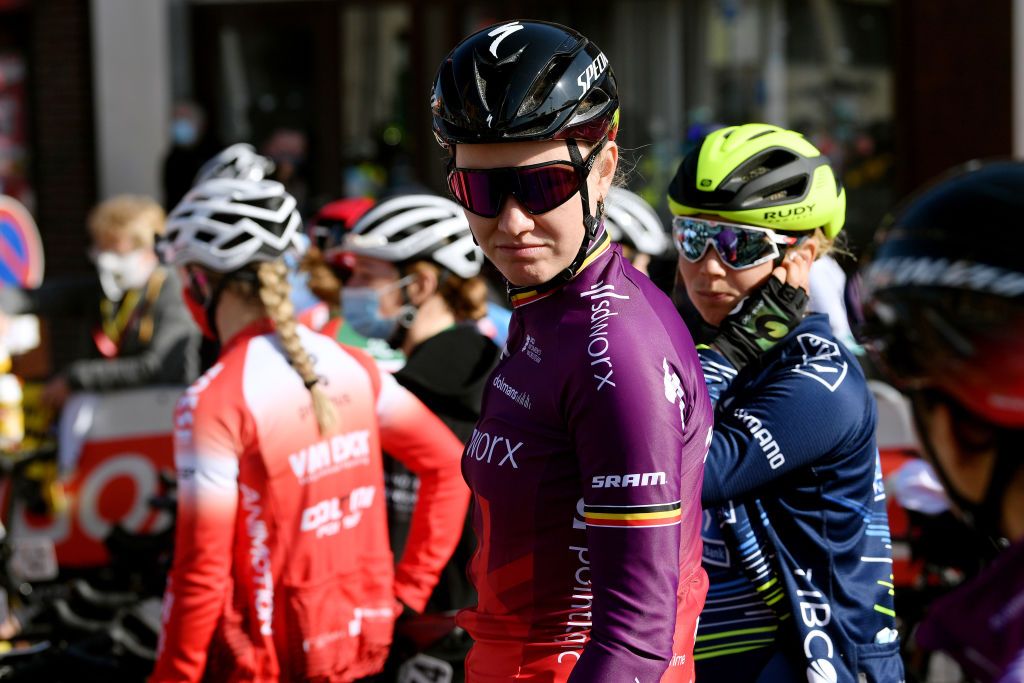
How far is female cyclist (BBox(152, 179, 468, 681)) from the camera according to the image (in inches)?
129

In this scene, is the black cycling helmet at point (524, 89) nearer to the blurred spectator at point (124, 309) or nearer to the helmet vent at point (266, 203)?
the helmet vent at point (266, 203)

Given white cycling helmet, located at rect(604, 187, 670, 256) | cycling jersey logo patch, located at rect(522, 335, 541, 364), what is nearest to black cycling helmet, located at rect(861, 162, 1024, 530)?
cycling jersey logo patch, located at rect(522, 335, 541, 364)

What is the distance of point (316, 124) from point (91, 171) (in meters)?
2.29

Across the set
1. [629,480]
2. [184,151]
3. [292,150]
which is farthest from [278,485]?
[292,150]

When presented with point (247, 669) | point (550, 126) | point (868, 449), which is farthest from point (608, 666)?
point (247, 669)

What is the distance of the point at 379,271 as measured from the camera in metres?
5.00

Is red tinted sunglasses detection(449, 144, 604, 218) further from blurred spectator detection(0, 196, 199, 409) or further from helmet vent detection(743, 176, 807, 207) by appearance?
blurred spectator detection(0, 196, 199, 409)

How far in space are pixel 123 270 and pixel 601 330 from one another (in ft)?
21.6

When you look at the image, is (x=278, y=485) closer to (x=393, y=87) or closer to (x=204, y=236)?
(x=204, y=236)

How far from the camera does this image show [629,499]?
2152 millimetres

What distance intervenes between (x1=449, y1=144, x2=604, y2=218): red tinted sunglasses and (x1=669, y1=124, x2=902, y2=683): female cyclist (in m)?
0.76

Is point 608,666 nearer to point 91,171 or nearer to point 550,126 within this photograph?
point 550,126

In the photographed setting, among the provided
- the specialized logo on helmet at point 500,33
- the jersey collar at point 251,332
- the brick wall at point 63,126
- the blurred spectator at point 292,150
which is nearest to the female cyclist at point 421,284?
the jersey collar at point 251,332

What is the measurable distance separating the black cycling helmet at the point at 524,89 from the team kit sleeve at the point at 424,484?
1.40m
